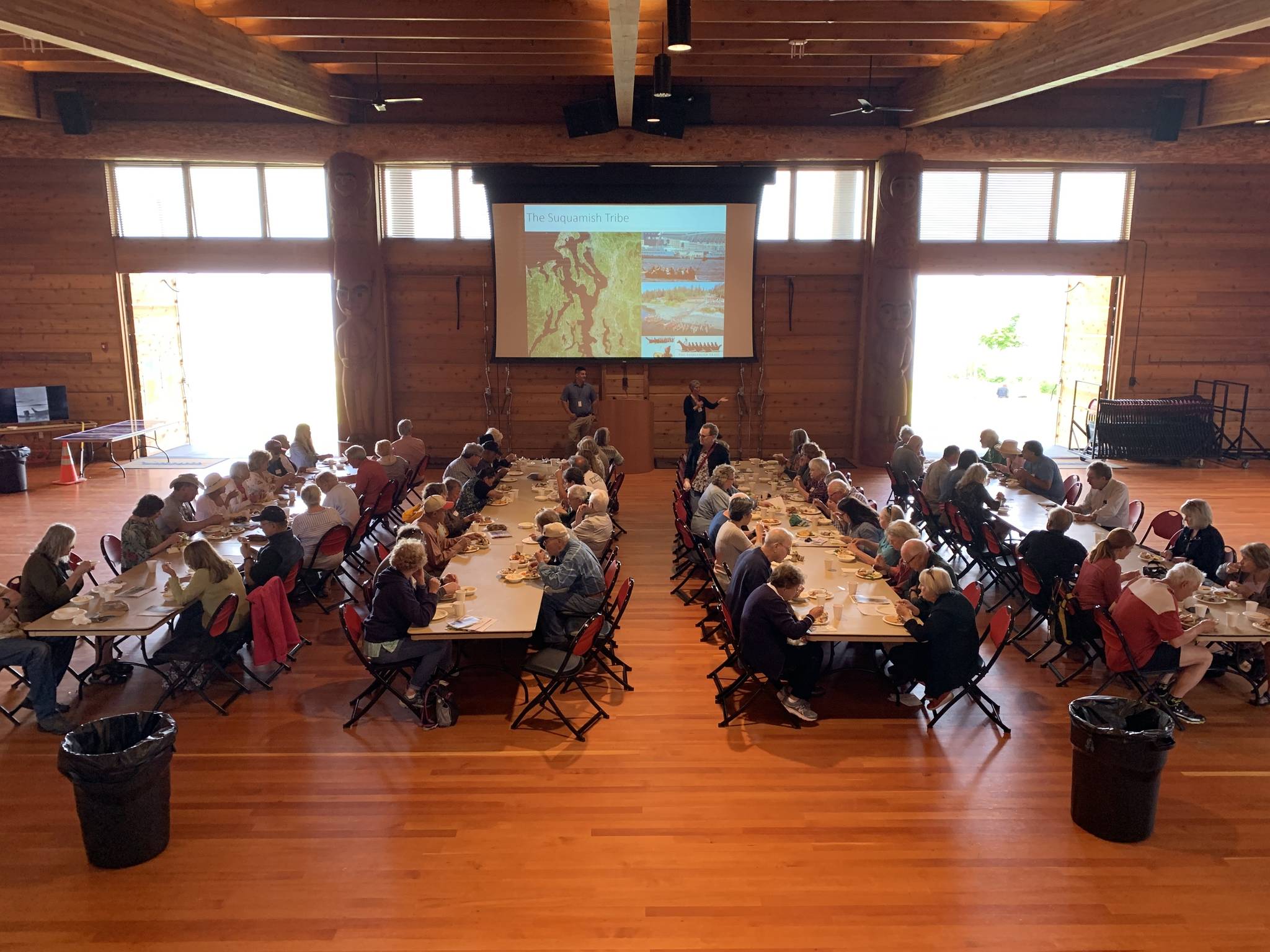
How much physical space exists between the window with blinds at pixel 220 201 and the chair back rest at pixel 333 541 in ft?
29.3

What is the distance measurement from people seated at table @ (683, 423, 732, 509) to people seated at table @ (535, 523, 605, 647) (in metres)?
3.43

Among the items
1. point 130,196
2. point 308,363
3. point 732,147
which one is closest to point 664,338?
point 732,147

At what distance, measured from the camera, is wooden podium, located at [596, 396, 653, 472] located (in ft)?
50.4

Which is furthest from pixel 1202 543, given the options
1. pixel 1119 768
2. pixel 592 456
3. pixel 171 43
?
pixel 171 43

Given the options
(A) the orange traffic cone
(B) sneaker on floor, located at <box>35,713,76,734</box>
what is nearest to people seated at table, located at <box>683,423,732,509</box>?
(B) sneaker on floor, located at <box>35,713,76,734</box>

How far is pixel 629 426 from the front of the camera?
15422 millimetres

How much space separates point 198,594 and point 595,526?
10.8 ft

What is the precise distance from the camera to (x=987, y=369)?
26.2 metres

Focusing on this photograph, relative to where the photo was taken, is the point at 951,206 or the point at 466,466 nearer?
the point at 466,466

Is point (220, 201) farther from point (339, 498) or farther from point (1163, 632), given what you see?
point (1163, 632)

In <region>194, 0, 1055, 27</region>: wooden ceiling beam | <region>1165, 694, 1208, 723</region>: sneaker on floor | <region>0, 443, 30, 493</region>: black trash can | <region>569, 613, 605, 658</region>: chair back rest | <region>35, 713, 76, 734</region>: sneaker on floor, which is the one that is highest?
<region>194, 0, 1055, 27</region>: wooden ceiling beam

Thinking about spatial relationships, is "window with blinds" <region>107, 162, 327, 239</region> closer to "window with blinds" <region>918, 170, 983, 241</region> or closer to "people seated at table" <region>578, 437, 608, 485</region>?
"people seated at table" <region>578, 437, 608, 485</region>

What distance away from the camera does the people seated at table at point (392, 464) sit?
1142 cm

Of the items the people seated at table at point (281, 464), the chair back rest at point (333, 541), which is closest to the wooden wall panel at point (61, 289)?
the people seated at table at point (281, 464)
